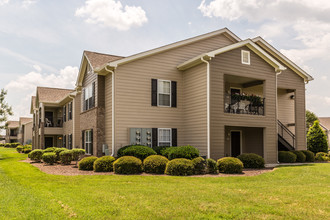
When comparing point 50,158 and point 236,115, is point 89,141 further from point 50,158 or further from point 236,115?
point 236,115

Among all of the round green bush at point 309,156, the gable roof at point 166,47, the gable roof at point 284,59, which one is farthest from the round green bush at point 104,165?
the gable roof at point 284,59

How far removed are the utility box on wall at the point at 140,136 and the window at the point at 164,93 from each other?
5.98ft

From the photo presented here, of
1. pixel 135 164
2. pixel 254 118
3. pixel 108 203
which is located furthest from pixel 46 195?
pixel 254 118

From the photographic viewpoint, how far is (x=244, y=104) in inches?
746

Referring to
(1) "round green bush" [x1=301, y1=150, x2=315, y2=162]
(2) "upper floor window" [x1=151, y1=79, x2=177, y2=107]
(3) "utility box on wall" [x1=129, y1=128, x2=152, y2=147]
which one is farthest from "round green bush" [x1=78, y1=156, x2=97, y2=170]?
(1) "round green bush" [x1=301, y1=150, x2=315, y2=162]

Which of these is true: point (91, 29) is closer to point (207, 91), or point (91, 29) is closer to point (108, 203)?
point (207, 91)

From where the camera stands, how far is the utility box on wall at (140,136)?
17422 millimetres

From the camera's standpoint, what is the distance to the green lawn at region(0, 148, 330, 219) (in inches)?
287

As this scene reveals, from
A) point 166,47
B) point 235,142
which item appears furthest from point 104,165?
point 235,142

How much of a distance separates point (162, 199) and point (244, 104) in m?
11.7

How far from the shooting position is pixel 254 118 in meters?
18.2

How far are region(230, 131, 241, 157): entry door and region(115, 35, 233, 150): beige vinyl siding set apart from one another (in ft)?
14.7

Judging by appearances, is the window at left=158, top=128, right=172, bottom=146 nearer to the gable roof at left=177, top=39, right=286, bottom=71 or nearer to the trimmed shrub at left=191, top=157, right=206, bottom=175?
the gable roof at left=177, top=39, right=286, bottom=71

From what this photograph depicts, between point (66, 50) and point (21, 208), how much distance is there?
12.9m
